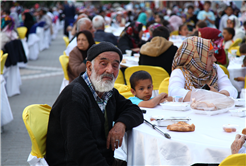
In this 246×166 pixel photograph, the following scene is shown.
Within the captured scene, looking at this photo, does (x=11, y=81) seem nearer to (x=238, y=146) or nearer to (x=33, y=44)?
(x=33, y=44)

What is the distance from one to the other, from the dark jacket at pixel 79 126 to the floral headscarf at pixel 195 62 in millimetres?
1407

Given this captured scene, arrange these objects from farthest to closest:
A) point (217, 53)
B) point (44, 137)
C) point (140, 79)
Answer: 1. point (217, 53)
2. point (140, 79)
3. point (44, 137)

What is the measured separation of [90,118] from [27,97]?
5.76 metres

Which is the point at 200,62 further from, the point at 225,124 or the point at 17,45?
the point at 17,45

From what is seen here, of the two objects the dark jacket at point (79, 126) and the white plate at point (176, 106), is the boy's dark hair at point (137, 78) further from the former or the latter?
the dark jacket at point (79, 126)

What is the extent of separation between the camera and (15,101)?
7.30 m

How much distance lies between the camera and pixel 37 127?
2.39m

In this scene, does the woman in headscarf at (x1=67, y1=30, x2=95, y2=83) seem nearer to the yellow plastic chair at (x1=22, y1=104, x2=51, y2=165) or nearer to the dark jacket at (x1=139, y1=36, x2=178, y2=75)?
the dark jacket at (x1=139, y1=36, x2=178, y2=75)

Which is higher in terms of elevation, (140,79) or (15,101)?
(140,79)

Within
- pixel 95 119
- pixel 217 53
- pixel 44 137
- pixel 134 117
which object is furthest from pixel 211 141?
pixel 217 53

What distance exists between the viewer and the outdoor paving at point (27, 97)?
4492mm

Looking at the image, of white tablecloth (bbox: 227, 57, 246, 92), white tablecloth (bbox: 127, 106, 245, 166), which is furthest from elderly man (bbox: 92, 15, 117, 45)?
white tablecloth (bbox: 127, 106, 245, 166)

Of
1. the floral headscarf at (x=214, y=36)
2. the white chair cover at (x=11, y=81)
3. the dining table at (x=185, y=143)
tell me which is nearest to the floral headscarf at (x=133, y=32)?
the floral headscarf at (x=214, y=36)

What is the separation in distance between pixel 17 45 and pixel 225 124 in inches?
263
